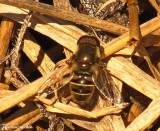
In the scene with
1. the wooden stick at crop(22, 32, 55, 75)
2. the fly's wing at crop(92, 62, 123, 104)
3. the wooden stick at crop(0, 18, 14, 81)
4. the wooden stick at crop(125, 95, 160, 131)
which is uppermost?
the wooden stick at crop(0, 18, 14, 81)

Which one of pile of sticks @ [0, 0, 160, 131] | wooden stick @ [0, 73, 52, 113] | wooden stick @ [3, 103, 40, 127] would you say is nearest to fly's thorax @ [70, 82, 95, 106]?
pile of sticks @ [0, 0, 160, 131]

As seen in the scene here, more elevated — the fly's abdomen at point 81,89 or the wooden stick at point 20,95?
the wooden stick at point 20,95

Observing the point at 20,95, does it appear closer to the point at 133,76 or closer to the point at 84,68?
the point at 84,68

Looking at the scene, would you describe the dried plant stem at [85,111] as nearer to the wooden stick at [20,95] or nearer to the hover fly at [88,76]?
the hover fly at [88,76]

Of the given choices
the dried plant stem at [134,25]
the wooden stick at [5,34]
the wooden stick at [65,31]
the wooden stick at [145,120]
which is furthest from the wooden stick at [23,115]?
the dried plant stem at [134,25]

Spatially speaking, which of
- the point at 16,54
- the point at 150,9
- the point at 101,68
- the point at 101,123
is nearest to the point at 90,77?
the point at 101,68

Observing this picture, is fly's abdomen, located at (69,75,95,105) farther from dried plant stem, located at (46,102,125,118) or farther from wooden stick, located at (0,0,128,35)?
wooden stick, located at (0,0,128,35)

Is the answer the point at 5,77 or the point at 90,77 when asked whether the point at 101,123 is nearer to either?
the point at 90,77
